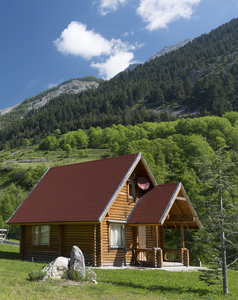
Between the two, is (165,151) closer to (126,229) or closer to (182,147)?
(182,147)

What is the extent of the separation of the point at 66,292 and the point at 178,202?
44.1 feet

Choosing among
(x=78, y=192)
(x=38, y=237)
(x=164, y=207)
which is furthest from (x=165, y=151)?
(x=164, y=207)

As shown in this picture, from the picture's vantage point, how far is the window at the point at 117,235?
21.2 metres

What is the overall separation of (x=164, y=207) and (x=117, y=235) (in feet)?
12.8

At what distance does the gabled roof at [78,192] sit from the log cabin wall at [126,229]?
1.11 m

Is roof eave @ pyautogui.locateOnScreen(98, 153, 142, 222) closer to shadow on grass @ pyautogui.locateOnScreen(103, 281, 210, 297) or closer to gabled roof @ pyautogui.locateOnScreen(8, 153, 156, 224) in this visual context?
gabled roof @ pyautogui.locateOnScreen(8, 153, 156, 224)

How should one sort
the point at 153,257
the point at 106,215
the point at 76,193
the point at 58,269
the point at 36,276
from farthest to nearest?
the point at 76,193 → the point at 153,257 → the point at 106,215 → the point at 58,269 → the point at 36,276

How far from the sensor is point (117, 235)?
21.6 metres

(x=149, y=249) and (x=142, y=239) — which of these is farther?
(x=142, y=239)

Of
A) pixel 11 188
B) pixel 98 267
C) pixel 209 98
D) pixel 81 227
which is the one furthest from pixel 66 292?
pixel 209 98

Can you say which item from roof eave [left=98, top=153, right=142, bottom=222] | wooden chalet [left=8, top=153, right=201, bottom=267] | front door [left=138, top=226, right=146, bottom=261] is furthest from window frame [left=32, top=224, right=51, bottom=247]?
front door [left=138, top=226, right=146, bottom=261]

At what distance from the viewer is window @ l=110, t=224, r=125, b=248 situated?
69.6 ft

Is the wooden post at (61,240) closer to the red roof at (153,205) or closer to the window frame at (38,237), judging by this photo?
the window frame at (38,237)

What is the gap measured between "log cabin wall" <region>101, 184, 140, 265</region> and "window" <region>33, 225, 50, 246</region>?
5.05m
